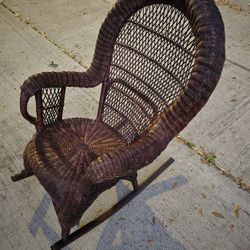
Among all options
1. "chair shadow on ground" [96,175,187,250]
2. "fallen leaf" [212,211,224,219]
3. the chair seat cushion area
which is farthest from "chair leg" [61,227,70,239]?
"fallen leaf" [212,211,224,219]

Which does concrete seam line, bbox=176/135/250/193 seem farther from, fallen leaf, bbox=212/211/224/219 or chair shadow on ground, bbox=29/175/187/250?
chair shadow on ground, bbox=29/175/187/250

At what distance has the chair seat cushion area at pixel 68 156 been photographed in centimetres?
176

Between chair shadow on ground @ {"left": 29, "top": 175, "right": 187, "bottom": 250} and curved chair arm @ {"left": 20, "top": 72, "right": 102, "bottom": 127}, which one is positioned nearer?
curved chair arm @ {"left": 20, "top": 72, "right": 102, "bottom": 127}

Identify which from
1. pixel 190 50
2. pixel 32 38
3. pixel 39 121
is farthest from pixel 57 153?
pixel 32 38

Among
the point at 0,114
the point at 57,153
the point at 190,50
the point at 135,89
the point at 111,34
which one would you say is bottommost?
the point at 0,114

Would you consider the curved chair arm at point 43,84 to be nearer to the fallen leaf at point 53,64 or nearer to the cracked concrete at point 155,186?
the cracked concrete at point 155,186

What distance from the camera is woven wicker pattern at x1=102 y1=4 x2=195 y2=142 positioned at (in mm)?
1822

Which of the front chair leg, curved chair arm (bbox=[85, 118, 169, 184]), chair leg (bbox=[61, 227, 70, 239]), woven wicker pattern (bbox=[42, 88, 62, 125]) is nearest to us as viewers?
curved chair arm (bbox=[85, 118, 169, 184])

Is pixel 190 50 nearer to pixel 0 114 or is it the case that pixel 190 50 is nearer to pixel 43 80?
pixel 43 80

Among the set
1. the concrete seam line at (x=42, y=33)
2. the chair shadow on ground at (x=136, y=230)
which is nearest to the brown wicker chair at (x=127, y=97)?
the chair shadow on ground at (x=136, y=230)

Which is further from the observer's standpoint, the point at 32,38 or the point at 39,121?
the point at 32,38

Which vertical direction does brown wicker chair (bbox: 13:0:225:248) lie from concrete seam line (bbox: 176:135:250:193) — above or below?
above

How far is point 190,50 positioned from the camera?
5.59 ft

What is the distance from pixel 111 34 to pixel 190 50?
1.98 feet
